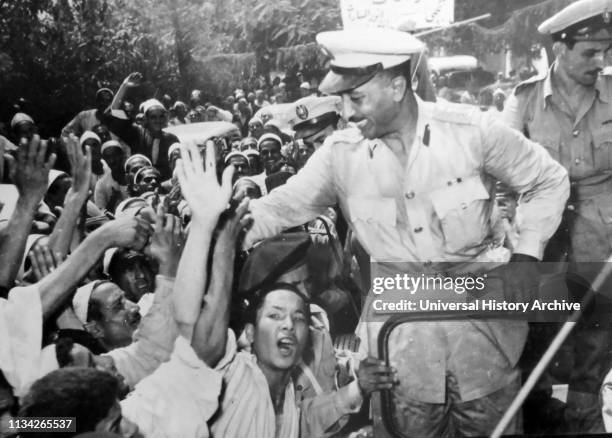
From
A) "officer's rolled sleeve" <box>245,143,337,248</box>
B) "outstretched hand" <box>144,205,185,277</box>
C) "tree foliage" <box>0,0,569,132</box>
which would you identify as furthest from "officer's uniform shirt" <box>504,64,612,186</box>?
"outstretched hand" <box>144,205,185,277</box>

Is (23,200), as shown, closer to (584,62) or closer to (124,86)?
(124,86)

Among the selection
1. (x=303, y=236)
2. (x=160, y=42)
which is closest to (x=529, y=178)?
(x=303, y=236)

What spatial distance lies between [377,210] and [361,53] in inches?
31.9

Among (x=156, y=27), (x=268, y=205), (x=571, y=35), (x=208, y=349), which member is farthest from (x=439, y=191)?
(x=156, y=27)

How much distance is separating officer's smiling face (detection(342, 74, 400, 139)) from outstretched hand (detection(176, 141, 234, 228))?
0.70 meters

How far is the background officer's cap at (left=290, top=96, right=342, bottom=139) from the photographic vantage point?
4.00 metres

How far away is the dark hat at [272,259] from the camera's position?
3.93 metres

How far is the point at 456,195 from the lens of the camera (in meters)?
3.96

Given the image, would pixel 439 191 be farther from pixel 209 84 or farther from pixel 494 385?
pixel 209 84

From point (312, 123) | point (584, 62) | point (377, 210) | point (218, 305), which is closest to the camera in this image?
point (218, 305)

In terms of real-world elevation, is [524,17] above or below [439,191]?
above

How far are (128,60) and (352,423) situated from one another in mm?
2269

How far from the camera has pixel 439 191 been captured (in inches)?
156

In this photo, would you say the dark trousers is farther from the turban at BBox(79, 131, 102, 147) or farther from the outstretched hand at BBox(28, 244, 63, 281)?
the turban at BBox(79, 131, 102, 147)
